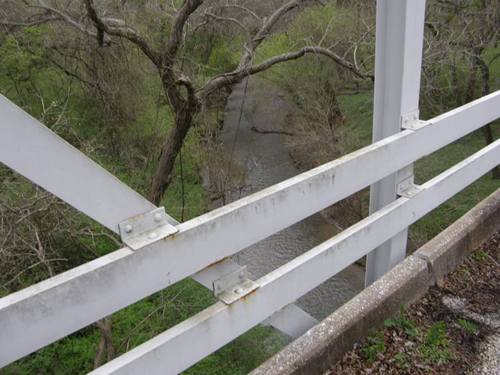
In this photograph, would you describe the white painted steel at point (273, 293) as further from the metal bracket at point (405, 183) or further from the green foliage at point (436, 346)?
the green foliage at point (436, 346)

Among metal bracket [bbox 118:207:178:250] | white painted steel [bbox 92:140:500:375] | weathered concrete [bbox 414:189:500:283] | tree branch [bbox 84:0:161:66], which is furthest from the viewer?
tree branch [bbox 84:0:161:66]

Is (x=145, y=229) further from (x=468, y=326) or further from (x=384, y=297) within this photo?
(x=468, y=326)

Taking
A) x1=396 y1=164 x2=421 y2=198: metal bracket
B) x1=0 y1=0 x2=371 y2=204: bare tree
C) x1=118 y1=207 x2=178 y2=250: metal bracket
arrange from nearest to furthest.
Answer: x1=118 y1=207 x2=178 y2=250: metal bracket
x1=396 y1=164 x2=421 y2=198: metal bracket
x1=0 y1=0 x2=371 y2=204: bare tree

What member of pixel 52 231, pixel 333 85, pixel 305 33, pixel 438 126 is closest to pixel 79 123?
pixel 52 231

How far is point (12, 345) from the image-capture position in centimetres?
98

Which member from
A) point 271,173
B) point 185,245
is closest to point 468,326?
point 185,245

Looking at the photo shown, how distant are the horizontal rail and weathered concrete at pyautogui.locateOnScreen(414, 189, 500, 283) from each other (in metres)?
0.56

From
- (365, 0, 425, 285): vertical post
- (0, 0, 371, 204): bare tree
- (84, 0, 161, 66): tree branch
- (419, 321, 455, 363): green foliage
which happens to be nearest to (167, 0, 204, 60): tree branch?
(0, 0, 371, 204): bare tree

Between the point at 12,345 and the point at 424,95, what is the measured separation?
9899 millimetres

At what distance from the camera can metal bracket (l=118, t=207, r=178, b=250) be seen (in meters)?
1.14

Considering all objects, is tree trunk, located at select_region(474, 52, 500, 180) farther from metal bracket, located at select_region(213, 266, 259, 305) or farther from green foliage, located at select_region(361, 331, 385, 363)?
metal bracket, located at select_region(213, 266, 259, 305)

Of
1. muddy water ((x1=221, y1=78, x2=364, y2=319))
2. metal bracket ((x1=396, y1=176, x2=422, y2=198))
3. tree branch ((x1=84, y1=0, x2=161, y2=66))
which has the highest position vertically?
tree branch ((x1=84, y1=0, x2=161, y2=66))

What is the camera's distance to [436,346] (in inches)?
72.4

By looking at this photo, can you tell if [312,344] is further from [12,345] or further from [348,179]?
[12,345]
